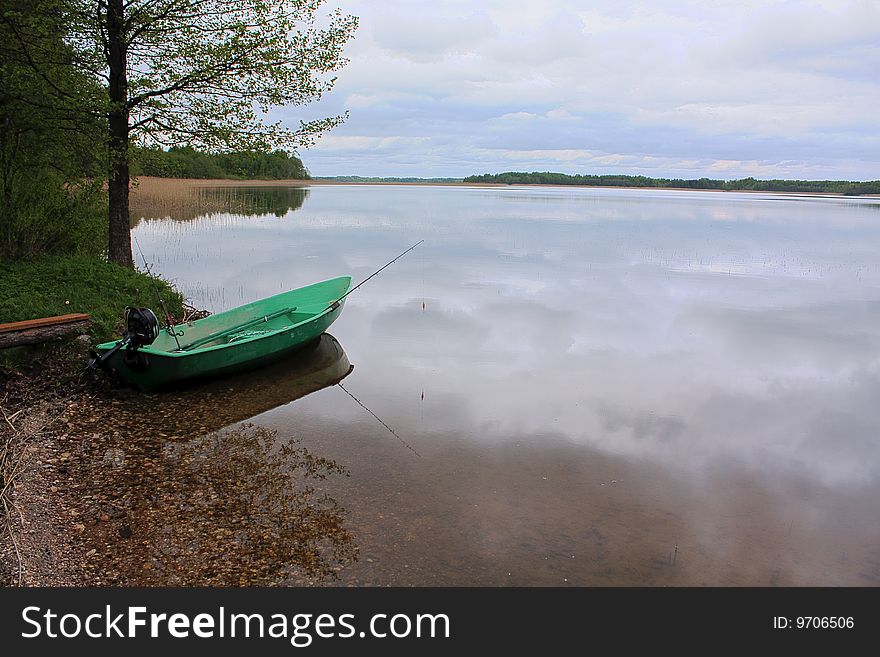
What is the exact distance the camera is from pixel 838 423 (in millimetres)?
8266

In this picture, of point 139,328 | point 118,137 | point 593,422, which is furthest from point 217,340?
point 593,422

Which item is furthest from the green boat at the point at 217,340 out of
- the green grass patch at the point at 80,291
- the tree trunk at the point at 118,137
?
the tree trunk at the point at 118,137

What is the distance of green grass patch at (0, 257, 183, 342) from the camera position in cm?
876

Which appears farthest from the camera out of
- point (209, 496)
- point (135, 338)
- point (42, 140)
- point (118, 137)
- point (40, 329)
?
point (42, 140)

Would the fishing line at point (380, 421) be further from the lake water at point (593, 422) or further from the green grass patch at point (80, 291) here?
the green grass patch at point (80, 291)

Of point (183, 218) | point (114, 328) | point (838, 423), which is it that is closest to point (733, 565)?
point (838, 423)

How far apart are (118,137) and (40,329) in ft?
16.5

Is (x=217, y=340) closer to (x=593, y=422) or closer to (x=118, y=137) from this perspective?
(x=118, y=137)

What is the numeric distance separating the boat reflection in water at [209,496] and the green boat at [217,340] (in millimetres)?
360

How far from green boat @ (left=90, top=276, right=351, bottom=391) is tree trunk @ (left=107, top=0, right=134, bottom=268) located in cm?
359

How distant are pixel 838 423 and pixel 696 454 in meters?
2.44

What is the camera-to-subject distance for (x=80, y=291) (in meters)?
9.84
